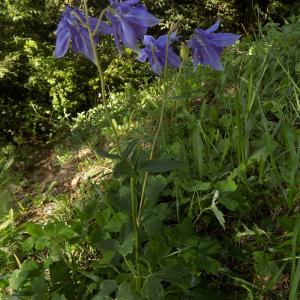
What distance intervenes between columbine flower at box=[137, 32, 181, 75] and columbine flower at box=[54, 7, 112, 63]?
17cm

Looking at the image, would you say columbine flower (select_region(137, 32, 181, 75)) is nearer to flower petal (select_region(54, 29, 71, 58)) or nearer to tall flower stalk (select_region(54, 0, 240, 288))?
tall flower stalk (select_region(54, 0, 240, 288))

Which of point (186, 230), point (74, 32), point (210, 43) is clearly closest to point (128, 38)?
point (74, 32)

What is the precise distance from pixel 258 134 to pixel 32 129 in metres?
3.80

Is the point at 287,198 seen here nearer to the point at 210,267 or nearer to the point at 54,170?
the point at 210,267

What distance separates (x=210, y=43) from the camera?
1125 mm

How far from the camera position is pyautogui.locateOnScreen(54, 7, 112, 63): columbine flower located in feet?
3.37

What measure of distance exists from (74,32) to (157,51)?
28 centimetres

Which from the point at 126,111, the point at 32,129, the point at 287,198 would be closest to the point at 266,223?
the point at 287,198

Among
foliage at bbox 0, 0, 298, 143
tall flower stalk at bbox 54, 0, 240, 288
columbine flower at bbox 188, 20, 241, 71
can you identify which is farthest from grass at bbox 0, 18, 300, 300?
foliage at bbox 0, 0, 298, 143

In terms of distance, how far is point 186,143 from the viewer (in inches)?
78.5

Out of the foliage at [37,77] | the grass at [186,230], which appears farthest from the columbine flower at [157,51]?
the foliage at [37,77]

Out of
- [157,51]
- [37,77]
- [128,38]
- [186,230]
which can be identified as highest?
[128,38]

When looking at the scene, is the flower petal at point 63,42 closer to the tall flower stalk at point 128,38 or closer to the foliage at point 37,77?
the tall flower stalk at point 128,38

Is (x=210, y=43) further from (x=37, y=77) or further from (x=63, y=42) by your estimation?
(x=37, y=77)
